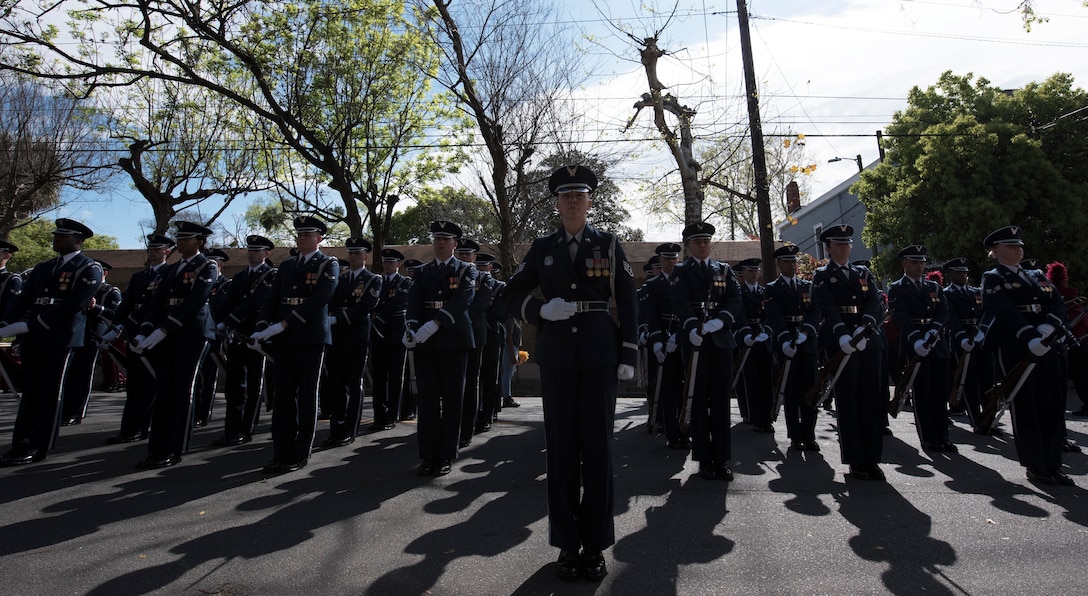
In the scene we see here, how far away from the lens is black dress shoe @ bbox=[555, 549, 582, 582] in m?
3.67

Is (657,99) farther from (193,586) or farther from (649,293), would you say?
(193,586)

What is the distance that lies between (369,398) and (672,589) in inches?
449

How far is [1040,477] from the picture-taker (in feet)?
18.9

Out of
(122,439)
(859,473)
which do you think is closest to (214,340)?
(122,439)

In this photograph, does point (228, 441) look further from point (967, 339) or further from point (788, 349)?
point (967, 339)

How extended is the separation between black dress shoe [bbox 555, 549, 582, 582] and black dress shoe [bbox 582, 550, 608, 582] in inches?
→ 1.3

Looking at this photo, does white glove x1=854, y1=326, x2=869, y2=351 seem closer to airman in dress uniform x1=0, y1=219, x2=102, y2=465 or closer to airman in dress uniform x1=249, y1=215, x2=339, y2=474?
airman in dress uniform x1=249, y1=215, x2=339, y2=474

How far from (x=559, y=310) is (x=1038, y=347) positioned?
4275mm

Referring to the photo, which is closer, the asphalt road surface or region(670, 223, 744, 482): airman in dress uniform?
the asphalt road surface

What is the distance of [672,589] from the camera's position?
3.56m

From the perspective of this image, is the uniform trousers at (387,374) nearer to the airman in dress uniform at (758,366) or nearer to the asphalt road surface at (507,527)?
the asphalt road surface at (507,527)

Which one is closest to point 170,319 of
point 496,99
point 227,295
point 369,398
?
point 227,295

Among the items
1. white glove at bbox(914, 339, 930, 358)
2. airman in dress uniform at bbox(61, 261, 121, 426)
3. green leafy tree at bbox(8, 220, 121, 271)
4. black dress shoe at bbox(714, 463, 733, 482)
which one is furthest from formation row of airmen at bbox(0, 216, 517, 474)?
green leafy tree at bbox(8, 220, 121, 271)

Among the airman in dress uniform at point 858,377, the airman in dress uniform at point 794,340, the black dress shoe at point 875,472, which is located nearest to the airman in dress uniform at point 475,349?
the airman in dress uniform at point 858,377
